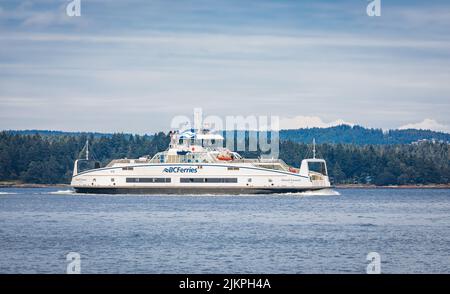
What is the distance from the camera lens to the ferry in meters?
96.8

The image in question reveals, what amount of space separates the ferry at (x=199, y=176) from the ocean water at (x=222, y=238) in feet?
50.5

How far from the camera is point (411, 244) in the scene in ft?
166

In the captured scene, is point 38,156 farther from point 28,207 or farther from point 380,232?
point 380,232

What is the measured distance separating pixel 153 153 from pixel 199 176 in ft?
263

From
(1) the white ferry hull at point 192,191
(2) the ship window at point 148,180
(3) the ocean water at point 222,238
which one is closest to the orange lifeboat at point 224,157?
(1) the white ferry hull at point 192,191

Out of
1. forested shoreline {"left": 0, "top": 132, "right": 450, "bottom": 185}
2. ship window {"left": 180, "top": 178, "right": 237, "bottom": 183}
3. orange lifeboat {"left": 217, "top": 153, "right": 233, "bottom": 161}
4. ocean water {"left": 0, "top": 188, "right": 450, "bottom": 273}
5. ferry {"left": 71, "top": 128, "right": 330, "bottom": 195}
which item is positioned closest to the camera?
ocean water {"left": 0, "top": 188, "right": 450, "bottom": 273}

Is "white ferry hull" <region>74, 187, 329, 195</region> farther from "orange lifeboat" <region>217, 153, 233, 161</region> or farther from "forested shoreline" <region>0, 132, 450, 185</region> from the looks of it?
"forested shoreline" <region>0, 132, 450, 185</region>

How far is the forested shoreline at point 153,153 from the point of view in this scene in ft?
572

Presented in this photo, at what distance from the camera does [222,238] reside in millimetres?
52156

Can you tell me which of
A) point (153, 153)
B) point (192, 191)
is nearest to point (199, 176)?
point (192, 191)

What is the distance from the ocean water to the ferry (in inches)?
606

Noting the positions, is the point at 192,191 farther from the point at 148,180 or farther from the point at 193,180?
the point at 148,180

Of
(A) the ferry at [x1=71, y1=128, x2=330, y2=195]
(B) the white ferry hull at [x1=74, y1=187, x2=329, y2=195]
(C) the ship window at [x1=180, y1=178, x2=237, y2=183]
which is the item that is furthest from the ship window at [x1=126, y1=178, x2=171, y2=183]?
(C) the ship window at [x1=180, y1=178, x2=237, y2=183]

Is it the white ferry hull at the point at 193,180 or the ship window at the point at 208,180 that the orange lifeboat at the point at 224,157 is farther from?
the ship window at the point at 208,180
